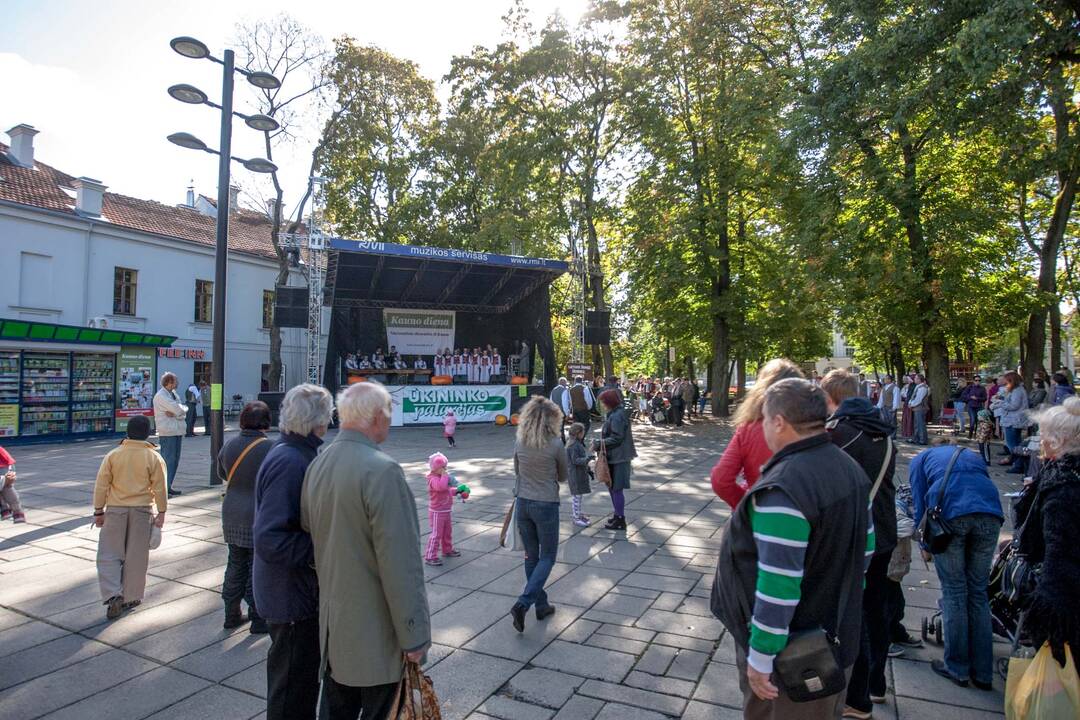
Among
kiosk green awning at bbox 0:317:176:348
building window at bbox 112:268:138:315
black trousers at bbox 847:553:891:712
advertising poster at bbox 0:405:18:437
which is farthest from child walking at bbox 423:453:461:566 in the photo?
building window at bbox 112:268:138:315

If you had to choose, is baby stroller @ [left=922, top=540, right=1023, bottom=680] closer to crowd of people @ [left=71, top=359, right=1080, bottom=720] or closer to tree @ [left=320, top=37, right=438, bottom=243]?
crowd of people @ [left=71, top=359, right=1080, bottom=720]

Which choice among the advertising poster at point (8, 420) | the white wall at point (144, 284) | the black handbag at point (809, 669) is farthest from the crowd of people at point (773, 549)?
the white wall at point (144, 284)

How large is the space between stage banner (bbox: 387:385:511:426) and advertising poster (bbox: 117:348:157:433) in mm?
6725

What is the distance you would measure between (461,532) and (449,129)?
2391 centimetres

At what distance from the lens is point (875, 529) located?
328 cm

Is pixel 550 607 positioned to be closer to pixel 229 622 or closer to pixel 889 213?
pixel 229 622

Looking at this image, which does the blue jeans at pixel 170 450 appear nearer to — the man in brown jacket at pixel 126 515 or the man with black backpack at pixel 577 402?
the man in brown jacket at pixel 126 515

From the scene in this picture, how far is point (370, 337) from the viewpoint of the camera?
22.9 m

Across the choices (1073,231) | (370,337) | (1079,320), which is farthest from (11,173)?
(1079,320)

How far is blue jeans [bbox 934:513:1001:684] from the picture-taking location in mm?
3410

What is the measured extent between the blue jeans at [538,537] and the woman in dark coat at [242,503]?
5.95 feet

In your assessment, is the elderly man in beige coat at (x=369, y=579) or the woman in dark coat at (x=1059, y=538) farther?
the woman in dark coat at (x=1059, y=538)

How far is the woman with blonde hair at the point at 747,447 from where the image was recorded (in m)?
3.19

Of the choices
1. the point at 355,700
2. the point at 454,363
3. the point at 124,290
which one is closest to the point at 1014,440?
the point at 355,700
